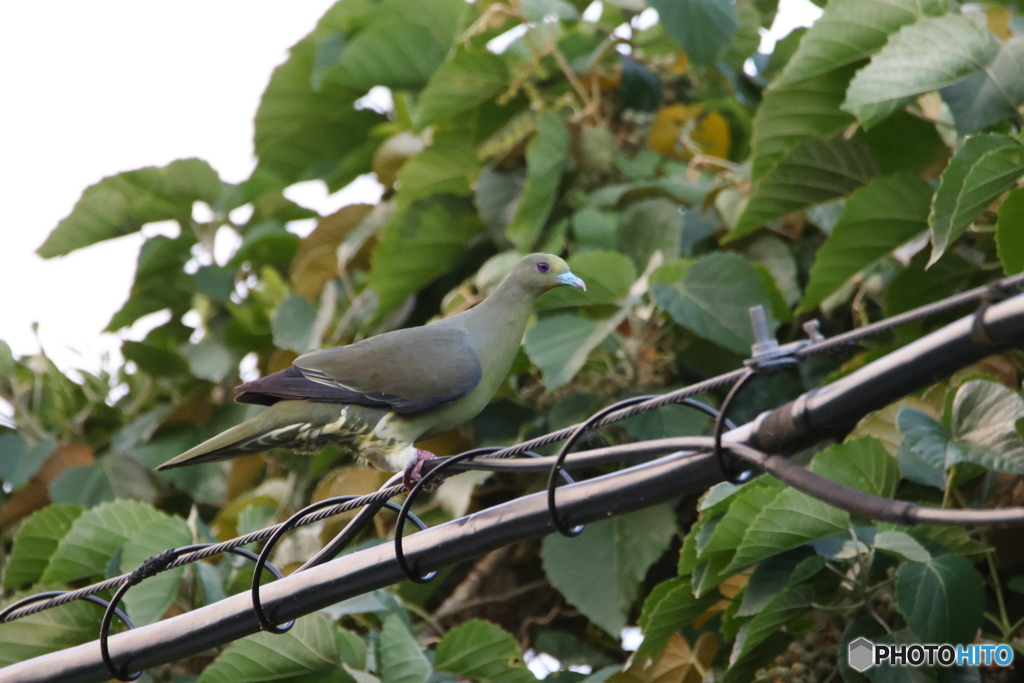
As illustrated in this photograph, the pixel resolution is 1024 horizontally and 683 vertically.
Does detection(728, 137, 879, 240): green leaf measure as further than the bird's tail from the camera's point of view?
Yes

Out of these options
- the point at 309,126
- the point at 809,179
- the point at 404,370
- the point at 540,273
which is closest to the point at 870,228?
the point at 809,179

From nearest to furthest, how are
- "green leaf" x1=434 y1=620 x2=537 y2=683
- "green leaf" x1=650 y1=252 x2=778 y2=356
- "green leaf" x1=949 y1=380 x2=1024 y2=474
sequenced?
"green leaf" x1=949 y1=380 x2=1024 y2=474, "green leaf" x1=434 y1=620 x2=537 y2=683, "green leaf" x1=650 y1=252 x2=778 y2=356

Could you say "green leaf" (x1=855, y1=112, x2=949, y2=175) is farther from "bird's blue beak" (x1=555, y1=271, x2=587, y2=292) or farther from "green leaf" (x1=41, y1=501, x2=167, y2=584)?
"green leaf" (x1=41, y1=501, x2=167, y2=584)

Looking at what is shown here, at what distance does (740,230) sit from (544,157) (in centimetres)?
100

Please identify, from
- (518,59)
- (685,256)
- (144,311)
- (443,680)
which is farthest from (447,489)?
(144,311)

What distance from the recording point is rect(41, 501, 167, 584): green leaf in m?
3.98

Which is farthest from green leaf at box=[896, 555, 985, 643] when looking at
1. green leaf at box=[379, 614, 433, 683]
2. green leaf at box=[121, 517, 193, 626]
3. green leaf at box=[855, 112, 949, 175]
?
green leaf at box=[121, 517, 193, 626]

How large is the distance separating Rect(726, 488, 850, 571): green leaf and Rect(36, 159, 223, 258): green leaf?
3965mm

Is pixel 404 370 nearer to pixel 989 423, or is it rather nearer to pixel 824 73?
pixel 989 423

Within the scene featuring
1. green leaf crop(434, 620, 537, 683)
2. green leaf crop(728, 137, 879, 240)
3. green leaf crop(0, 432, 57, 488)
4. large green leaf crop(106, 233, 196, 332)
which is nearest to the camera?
green leaf crop(434, 620, 537, 683)

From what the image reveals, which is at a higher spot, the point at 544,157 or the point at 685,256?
the point at 544,157

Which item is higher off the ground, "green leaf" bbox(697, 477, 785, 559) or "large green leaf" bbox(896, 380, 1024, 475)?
"large green leaf" bbox(896, 380, 1024, 475)

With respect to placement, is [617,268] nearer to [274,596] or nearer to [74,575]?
[274,596]

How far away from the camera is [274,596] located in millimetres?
2459
